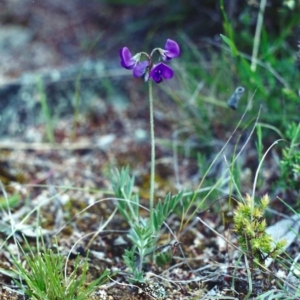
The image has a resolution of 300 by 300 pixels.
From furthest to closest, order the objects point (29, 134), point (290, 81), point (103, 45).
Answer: point (103, 45), point (29, 134), point (290, 81)

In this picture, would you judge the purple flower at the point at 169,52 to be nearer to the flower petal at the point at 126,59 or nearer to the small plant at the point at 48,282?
the flower petal at the point at 126,59

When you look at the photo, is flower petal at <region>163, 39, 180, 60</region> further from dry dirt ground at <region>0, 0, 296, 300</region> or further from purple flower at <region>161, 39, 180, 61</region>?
dry dirt ground at <region>0, 0, 296, 300</region>

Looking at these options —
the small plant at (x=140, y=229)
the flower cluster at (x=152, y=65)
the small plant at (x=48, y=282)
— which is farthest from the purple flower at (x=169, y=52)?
the small plant at (x=48, y=282)

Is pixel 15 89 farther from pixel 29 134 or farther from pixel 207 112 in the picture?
pixel 207 112

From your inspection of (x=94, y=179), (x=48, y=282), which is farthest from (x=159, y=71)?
(x=94, y=179)

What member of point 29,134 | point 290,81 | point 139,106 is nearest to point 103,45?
point 139,106

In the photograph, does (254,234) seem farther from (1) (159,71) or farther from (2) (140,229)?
(1) (159,71)
